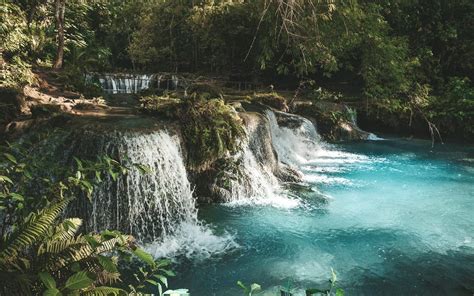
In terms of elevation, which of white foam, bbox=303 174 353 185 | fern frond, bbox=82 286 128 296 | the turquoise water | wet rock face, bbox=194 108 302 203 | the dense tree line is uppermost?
the dense tree line

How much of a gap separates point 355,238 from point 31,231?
5150 mm

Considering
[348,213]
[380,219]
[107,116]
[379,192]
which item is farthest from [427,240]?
[107,116]

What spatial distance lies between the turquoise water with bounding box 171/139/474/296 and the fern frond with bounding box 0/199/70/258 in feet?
7.78

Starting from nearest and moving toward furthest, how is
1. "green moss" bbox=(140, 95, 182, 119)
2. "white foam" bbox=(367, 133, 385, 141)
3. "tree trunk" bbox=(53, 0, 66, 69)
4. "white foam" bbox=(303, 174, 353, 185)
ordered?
1. "green moss" bbox=(140, 95, 182, 119)
2. "white foam" bbox=(303, 174, 353, 185)
3. "tree trunk" bbox=(53, 0, 66, 69)
4. "white foam" bbox=(367, 133, 385, 141)

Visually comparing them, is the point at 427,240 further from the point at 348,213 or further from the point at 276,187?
the point at 276,187

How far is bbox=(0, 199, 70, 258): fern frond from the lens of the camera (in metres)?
2.95

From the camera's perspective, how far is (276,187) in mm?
9250

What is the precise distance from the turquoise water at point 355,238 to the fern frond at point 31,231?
237 centimetres

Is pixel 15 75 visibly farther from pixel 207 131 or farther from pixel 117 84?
pixel 117 84

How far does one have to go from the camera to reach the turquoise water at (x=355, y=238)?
5.22 metres

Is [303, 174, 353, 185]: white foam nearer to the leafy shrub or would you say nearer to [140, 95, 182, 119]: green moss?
[140, 95, 182, 119]: green moss

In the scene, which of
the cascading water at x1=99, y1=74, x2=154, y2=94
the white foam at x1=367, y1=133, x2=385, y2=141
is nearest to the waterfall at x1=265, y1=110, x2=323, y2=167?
the white foam at x1=367, y1=133, x2=385, y2=141

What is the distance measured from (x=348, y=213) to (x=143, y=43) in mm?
18616

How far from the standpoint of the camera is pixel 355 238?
260 inches
